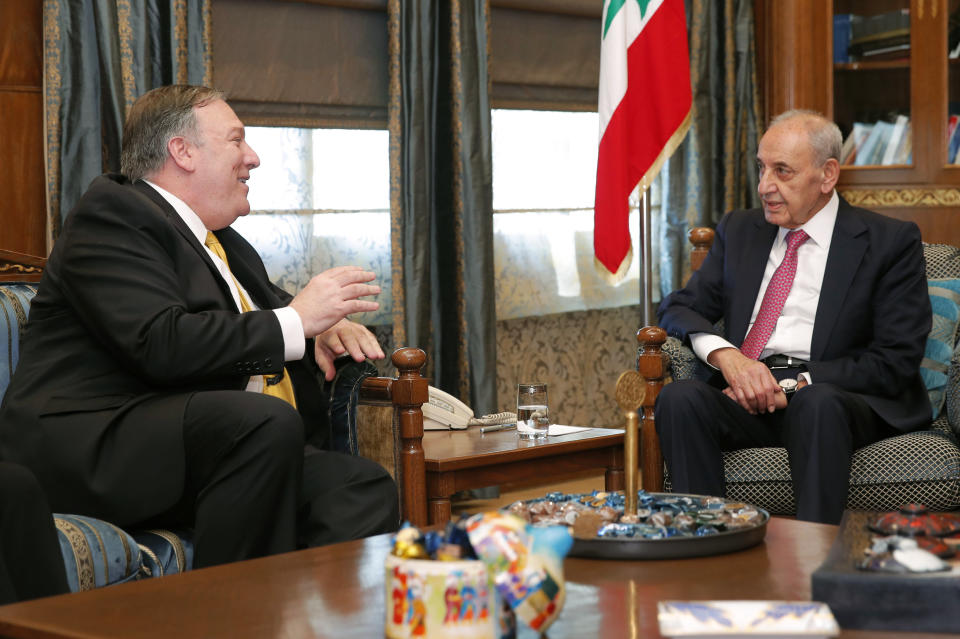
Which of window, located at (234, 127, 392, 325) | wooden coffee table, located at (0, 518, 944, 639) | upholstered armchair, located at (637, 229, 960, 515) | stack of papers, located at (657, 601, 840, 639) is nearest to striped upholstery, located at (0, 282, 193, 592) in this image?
wooden coffee table, located at (0, 518, 944, 639)

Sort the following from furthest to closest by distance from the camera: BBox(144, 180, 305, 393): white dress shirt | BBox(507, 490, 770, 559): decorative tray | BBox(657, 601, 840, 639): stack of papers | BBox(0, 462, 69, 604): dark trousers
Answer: BBox(144, 180, 305, 393): white dress shirt → BBox(0, 462, 69, 604): dark trousers → BBox(507, 490, 770, 559): decorative tray → BBox(657, 601, 840, 639): stack of papers

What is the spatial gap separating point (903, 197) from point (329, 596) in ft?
13.0

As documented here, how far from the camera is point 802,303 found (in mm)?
3078

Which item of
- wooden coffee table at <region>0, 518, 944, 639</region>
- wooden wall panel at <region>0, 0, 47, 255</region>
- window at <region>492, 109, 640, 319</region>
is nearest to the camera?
wooden coffee table at <region>0, 518, 944, 639</region>

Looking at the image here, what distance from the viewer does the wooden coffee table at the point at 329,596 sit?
4.34ft

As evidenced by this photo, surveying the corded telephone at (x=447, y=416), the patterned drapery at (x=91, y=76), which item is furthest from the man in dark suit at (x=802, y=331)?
the patterned drapery at (x=91, y=76)

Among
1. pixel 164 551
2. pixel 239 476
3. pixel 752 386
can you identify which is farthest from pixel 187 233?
pixel 752 386

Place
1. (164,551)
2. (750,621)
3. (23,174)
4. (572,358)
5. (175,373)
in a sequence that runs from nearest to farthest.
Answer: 1. (750,621)
2. (164,551)
3. (175,373)
4. (23,174)
5. (572,358)

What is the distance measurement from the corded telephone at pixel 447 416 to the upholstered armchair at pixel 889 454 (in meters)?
0.45

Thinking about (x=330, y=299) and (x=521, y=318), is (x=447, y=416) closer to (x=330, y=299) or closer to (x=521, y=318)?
(x=330, y=299)

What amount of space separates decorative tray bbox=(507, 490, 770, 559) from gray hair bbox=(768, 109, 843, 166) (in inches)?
60.6

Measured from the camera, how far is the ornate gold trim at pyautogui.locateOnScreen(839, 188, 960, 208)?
185 inches

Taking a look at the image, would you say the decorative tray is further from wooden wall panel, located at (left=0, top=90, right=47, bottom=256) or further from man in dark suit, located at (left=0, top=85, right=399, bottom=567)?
wooden wall panel, located at (left=0, top=90, right=47, bottom=256)

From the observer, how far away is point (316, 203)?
4.05m
